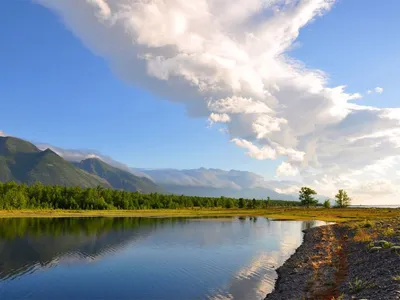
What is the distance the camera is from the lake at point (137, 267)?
1609 inches

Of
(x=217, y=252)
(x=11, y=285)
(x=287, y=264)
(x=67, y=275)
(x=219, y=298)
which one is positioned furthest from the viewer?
(x=217, y=252)

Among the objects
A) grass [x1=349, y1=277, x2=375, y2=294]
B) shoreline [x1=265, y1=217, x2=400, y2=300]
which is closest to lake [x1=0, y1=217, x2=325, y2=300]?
shoreline [x1=265, y1=217, x2=400, y2=300]

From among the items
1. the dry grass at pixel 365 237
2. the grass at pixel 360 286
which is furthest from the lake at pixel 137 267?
the dry grass at pixel 365 237

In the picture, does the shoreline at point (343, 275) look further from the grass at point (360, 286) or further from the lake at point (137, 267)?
the lake at point (137, 267)

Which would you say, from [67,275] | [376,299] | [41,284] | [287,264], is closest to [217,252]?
[287,264]

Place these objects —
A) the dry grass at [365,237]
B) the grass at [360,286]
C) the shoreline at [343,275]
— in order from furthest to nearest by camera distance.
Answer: the dry grass at [365,237], the grass at [360,286], the shoreline at [343,275]

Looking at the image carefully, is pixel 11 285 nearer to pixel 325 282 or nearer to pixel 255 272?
pixel 255 272

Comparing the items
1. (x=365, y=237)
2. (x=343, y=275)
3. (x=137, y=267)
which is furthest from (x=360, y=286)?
(x=365, y=237)

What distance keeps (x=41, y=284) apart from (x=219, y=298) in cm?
2448

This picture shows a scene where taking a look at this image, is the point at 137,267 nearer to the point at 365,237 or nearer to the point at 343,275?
the point at 343,275

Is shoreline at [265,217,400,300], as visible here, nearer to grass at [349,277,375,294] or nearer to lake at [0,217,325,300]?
grass at [349,277,375,294]

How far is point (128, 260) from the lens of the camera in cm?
6088

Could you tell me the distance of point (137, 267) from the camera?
55.3m

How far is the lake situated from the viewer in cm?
4088
